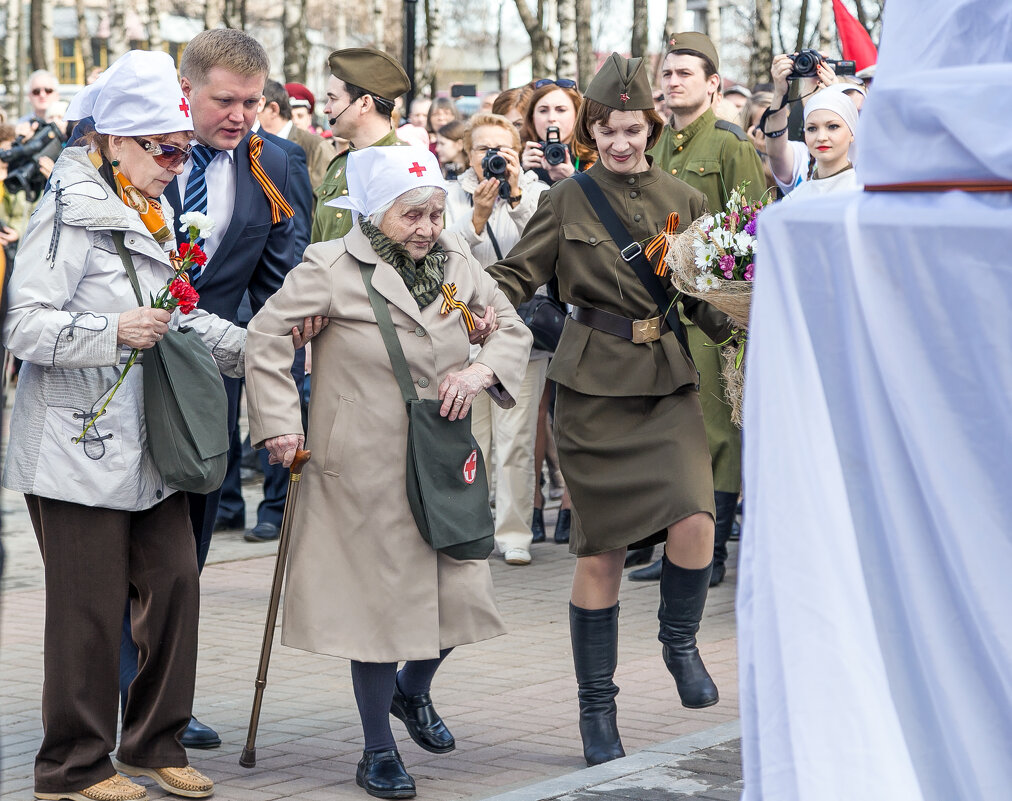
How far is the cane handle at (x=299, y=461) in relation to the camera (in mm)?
4559

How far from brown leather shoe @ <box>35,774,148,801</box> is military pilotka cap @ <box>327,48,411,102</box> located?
3249 mm

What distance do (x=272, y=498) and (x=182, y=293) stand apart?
4.79 metres

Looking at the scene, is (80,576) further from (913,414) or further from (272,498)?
(272,498)

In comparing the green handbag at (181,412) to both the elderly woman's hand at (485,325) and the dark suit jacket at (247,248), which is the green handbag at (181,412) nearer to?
the dark suit jacket at (247,248)

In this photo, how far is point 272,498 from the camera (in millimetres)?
8922

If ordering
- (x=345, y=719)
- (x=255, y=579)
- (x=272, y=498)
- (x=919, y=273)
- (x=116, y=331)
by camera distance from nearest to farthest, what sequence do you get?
1. (x=919, y=273)
2. (x=116, y=331)
3. (x=345, y=719)
4. (x=255, y=579)
5. (x=272, y=498)

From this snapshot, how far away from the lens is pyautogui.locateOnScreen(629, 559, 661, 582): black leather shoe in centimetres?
774

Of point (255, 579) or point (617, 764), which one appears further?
point (255, 579)

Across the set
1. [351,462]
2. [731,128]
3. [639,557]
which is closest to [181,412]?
[351,462]

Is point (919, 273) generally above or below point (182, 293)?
above

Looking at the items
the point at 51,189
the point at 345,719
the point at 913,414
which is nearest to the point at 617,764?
the point at 345,719

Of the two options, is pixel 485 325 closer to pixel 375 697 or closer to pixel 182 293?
pixel 182 293

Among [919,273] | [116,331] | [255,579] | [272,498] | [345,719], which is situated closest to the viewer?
[919,273]

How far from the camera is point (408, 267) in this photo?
15.4 feet
